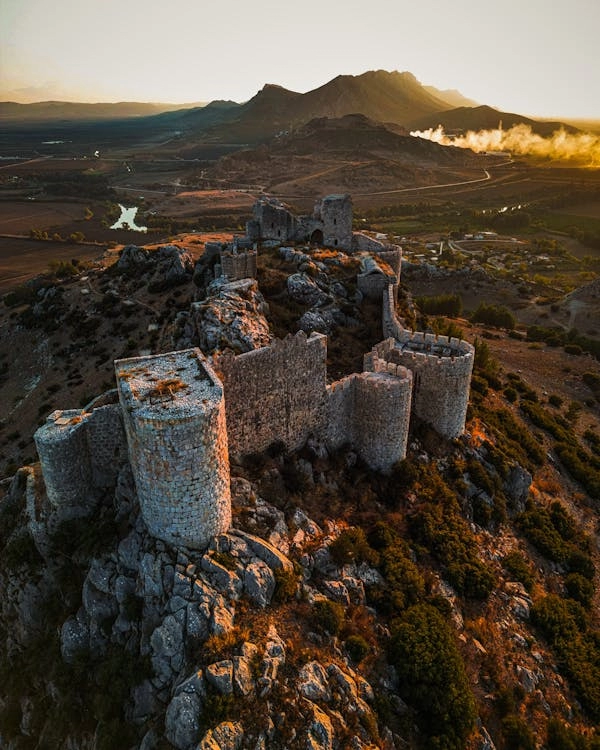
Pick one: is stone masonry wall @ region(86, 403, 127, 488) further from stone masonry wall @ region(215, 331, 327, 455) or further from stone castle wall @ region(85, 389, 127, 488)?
stone masonry wall @ region(215, 331, 327, 455)

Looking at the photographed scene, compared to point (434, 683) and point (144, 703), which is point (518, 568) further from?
point (144, 703)

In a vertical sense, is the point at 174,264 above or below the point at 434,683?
above

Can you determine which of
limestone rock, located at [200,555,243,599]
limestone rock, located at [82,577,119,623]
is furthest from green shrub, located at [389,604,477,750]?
limestone rock, located at [82,577,119,623]

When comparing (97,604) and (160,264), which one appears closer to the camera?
(97,604)

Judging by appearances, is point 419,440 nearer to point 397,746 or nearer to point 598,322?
point 397,746

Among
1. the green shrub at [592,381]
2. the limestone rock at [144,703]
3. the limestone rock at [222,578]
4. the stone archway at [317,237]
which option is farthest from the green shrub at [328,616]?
the green shrub at [592,381]

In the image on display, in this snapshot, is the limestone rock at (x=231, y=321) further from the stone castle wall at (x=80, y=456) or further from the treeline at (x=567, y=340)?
the treeline at (x=567, y=340)

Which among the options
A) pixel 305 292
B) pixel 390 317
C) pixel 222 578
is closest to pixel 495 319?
pixel 390 317

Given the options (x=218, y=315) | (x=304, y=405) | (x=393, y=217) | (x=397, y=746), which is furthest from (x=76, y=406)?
(x=393, y=217)
